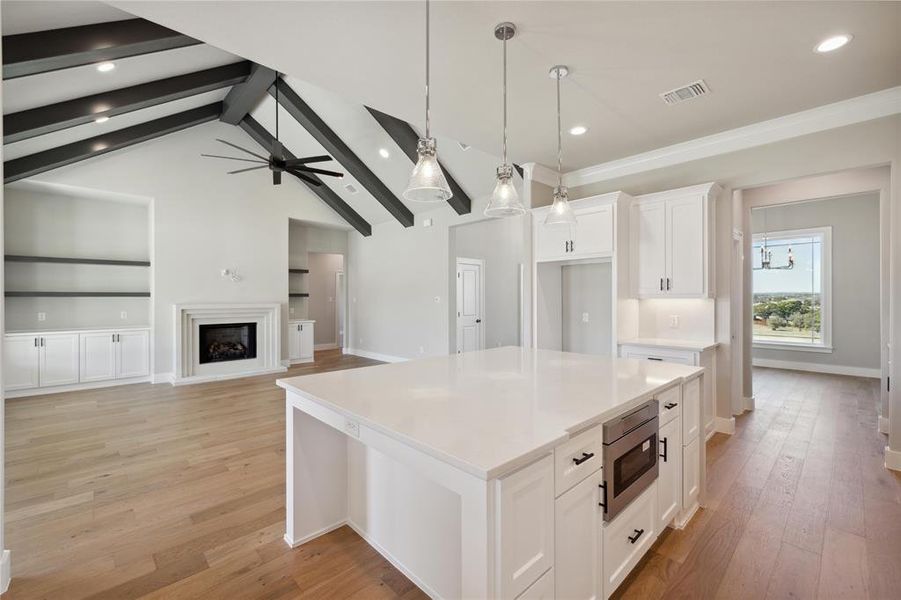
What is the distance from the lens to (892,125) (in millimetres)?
2908

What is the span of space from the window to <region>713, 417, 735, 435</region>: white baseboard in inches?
151

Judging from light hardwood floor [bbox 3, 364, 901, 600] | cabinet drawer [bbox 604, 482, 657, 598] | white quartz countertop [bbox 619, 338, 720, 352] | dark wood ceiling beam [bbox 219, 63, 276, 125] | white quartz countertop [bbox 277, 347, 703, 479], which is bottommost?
light hardwood floor [bbox 3, 364, 901, 600]

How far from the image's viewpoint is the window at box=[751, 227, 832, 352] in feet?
21.6

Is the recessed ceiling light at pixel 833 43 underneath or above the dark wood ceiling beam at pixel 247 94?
underneath

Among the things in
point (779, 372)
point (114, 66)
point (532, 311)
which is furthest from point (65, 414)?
point (779, 372)

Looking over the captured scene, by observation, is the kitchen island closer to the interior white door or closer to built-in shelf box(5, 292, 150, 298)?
the interior white door

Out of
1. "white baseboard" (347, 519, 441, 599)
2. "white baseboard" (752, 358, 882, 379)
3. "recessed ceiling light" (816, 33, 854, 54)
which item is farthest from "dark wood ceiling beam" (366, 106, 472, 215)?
"white baseboard" (752, 358, 882, 379)

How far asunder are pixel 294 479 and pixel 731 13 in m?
3.43

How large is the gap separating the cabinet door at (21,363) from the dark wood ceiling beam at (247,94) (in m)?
4.26

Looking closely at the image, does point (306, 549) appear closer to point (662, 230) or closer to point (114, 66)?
point (662, 230)

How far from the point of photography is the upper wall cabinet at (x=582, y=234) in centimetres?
390

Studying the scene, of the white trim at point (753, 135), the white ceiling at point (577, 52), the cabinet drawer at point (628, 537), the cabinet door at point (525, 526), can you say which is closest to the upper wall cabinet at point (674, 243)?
the white trim at point (753, 135)

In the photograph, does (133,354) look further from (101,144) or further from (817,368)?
→ (817,368)

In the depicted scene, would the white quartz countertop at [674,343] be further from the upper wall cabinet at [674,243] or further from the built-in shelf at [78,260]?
the built-in shelf at [78,260]
